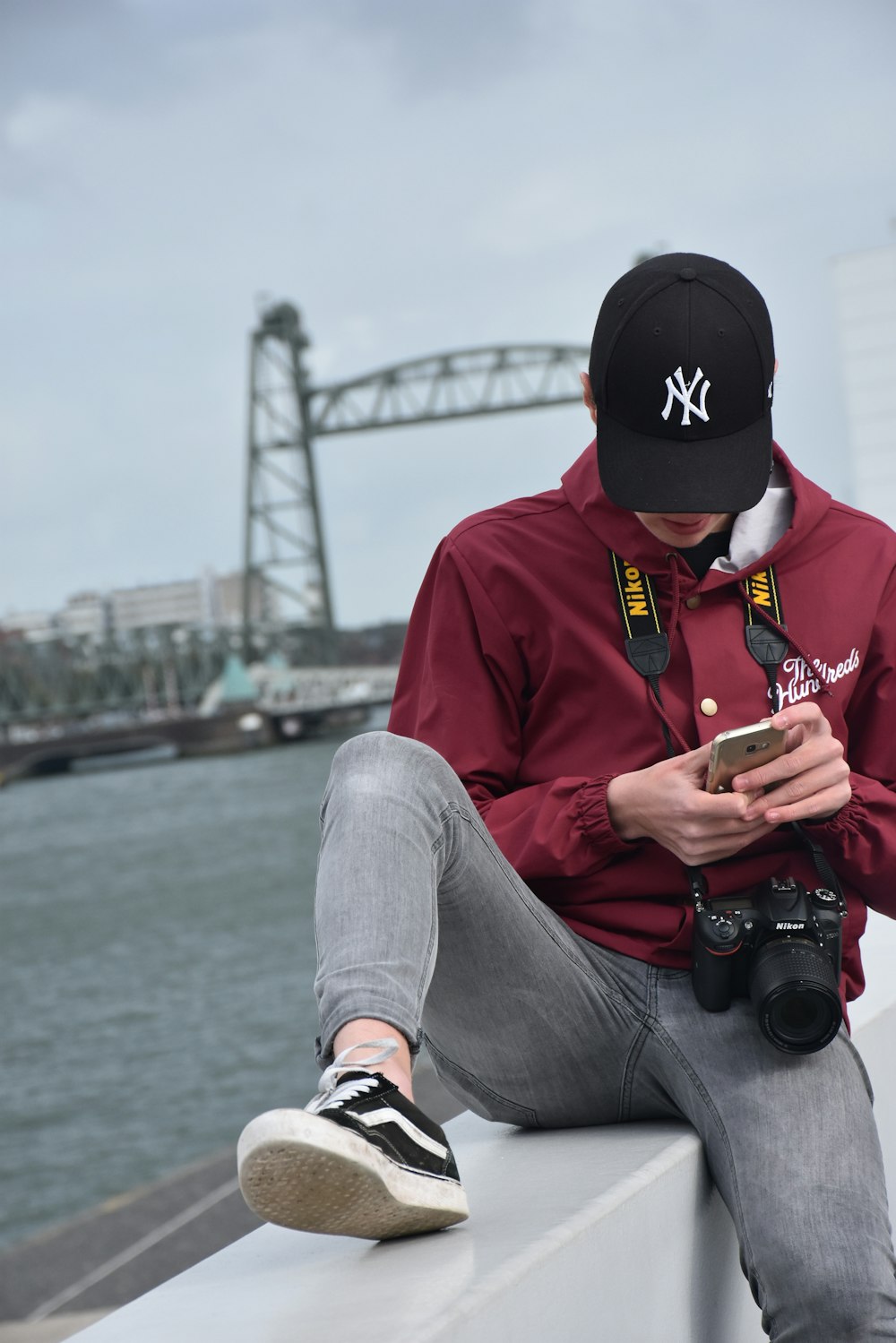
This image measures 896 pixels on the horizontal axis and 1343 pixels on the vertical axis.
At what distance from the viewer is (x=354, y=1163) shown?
90cm

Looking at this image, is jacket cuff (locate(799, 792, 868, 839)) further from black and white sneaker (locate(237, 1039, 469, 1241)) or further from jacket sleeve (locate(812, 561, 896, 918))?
black and white sneaker (locate(237, 1039, 469, 1241))

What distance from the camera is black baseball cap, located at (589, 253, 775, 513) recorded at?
3.85ft

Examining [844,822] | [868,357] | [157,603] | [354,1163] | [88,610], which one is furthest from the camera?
[157,603]

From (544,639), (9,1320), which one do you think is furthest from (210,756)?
(544,639)

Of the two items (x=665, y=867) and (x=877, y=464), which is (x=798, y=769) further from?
(x=877, y=464)

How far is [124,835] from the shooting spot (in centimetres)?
2930

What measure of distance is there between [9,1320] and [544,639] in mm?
5897

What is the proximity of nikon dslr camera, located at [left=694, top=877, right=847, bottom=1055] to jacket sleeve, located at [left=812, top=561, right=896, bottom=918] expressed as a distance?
0.15 ft

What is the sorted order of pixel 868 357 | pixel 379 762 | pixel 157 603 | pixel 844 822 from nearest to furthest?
1. pixel 379 762
2. pixel 844 822
3. pixel 868 357
4. pixel 157 603

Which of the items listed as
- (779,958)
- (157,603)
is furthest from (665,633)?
(157,603)

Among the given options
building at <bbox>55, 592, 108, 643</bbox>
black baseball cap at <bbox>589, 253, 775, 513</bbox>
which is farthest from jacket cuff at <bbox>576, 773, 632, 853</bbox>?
building at <bbox>55, 592, 108, 643</bbox>

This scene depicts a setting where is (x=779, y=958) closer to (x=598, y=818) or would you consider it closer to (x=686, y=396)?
(x=598, y=818)

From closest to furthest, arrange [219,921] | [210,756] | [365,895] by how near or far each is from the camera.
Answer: [365,895] → [219,921] → [210,756]

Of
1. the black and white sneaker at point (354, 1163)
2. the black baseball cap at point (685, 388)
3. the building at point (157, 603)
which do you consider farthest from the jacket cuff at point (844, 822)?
the building at point (157, 603)
